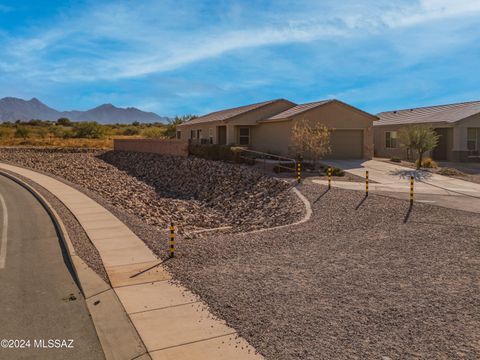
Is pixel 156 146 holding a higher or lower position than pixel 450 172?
higher

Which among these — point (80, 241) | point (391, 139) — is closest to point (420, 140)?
point (391, 139)

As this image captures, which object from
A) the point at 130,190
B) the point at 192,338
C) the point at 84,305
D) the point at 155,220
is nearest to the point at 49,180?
the point at 130,190

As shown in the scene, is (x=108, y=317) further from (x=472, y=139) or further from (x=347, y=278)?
(x=472, y=139)

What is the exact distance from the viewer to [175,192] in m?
28.2

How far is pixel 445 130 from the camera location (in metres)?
34.6

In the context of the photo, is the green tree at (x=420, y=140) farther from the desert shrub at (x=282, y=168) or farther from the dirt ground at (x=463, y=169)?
the desert shrub at (x=282, y=168)

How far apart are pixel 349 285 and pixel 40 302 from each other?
556cm

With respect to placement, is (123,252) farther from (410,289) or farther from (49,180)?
(49,180)

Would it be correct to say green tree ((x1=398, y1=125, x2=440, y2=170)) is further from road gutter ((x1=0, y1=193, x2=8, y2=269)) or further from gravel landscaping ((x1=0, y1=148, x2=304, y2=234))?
road gutter ((x1=0, y1=193, x2=8, y2=269))

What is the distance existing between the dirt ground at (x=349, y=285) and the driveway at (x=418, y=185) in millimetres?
3951

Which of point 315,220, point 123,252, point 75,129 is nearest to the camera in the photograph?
point 123,252

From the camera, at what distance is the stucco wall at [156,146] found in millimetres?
36094

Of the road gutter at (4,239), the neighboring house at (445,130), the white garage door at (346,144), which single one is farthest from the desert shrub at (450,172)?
the road gutter at (4,239)

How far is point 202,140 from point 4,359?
37.1 metres
